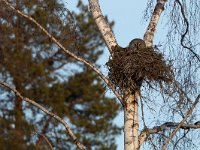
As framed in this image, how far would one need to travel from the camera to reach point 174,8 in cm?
719

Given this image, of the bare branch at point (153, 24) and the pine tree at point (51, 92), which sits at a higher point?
the pine tree at point (51, 92)

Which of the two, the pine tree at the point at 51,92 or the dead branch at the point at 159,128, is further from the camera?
the pine tree at the point at 51,92

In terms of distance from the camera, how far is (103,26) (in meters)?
6.92

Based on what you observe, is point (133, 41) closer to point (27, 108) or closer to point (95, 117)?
point (27, 108)

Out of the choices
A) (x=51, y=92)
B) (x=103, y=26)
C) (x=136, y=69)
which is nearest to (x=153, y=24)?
(x=103, y=26)

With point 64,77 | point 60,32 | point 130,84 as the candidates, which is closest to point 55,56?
point 64,77

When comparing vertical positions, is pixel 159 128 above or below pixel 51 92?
below

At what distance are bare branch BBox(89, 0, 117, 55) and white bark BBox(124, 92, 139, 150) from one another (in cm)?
58

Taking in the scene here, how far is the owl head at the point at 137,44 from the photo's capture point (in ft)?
22.2

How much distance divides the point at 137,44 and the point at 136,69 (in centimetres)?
33

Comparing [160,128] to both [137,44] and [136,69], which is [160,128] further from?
[137,44]

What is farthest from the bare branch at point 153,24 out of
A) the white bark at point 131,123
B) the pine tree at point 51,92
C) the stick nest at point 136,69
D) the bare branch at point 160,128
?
the pine tree at point 51,92

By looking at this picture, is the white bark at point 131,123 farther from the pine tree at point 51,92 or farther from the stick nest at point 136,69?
the pine tree at point 51,92

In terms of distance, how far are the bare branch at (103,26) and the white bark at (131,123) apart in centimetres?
58
